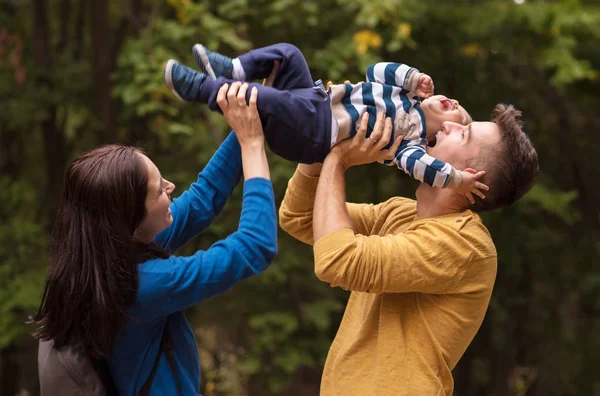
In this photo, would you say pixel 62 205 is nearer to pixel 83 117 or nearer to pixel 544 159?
→ pixel 83 117

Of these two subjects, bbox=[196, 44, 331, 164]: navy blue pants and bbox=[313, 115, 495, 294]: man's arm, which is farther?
bbox=[196, 44, 331, 164]: navy blue pants

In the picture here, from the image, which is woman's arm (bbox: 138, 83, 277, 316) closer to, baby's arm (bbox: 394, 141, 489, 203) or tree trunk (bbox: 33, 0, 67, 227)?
baby's arm (bbox: 394, 141, 489, 203)

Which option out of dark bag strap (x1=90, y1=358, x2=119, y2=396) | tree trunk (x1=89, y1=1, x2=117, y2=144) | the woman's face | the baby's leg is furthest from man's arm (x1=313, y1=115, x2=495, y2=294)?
tree trunk (x1=89, y1=1, x2=117, y2=144)

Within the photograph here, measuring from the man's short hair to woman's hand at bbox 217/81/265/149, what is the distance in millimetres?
545

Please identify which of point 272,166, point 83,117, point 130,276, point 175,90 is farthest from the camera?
point 83,117

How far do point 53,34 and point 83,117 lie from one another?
1.06 meters

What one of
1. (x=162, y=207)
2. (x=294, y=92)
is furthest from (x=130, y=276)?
(x=294, y=92)

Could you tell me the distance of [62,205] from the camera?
1816 millimetres

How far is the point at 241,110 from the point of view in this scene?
70.6 inches

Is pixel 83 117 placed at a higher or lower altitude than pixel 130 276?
lower

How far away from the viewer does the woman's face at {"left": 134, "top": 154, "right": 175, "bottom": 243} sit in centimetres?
179

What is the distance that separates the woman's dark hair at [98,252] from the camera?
1708mm

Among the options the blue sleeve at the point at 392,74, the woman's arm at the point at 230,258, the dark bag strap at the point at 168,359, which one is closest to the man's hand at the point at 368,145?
the blue sleeve at the point at 392,74

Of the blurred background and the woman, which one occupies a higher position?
the woman
